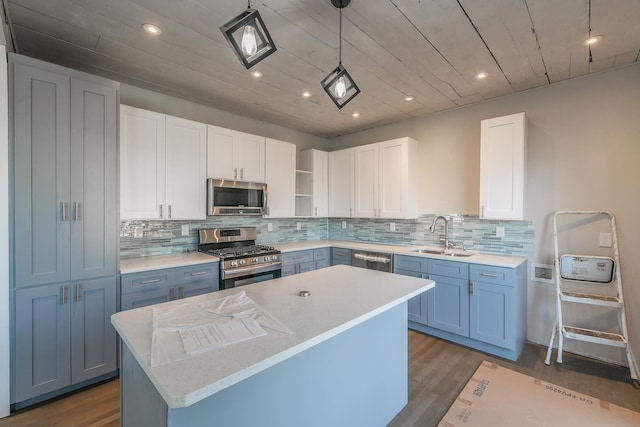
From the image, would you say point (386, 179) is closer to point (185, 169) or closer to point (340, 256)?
A: point (340, 256)

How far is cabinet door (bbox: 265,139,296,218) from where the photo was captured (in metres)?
3.75

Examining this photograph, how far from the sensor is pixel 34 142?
6.59ft

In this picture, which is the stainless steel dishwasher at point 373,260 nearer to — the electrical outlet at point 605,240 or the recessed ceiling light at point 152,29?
the electrical outlet at point 605,240

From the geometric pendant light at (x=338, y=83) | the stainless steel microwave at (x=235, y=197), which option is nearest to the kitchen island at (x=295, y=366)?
the geometric pendant light at (x=338, y=83)

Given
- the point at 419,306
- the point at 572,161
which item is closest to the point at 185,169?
the point at 419,306

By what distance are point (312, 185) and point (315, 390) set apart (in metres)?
3.26

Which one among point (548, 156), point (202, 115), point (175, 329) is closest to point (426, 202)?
point (548, 156)

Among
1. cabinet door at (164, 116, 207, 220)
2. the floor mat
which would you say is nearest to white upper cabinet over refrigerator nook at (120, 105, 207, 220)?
cabinet door at (164, 116, 207, 220)

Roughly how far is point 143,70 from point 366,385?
298 centimetres

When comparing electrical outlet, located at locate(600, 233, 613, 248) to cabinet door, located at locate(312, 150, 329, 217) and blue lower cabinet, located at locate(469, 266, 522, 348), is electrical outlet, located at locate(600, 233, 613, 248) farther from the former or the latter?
cabinet door, located at locate(312, 150, 329, 217)

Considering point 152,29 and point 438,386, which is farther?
point 438,386

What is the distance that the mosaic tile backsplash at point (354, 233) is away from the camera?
2.98m

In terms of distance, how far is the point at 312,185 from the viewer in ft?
14.4

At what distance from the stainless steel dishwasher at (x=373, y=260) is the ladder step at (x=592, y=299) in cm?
161
